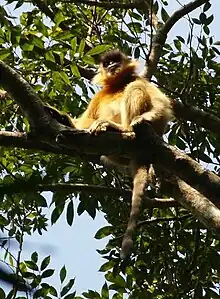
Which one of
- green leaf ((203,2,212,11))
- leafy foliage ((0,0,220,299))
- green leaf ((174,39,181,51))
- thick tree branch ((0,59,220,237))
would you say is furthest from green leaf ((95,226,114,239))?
green leaf ((203,2,212,11))

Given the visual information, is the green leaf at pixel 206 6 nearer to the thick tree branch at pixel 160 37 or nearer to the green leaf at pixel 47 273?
the thick tree branch at pixel 160 37

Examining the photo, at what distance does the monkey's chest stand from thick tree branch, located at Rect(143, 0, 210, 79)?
371 millimetres

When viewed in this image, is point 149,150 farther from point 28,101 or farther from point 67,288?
point 67,288

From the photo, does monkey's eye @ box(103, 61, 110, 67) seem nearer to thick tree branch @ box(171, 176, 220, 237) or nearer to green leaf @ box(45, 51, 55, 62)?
green leaf @ box(45, 51, 55, 62)

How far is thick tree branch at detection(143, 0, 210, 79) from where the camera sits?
13.9 feet

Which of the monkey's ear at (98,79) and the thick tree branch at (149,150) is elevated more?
the monkey's ear at (98,79)

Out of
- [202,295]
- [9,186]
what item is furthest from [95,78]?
[9,186]

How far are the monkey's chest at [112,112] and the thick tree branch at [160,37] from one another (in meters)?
0.37

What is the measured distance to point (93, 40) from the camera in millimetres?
5570

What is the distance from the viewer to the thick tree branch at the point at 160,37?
4246mm

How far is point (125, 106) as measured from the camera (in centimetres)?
406

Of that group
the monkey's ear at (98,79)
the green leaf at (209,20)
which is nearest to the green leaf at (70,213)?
the monkey's ear at (98,79)

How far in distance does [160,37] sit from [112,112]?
2.35 feet

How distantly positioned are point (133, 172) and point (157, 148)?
621 millimetres
